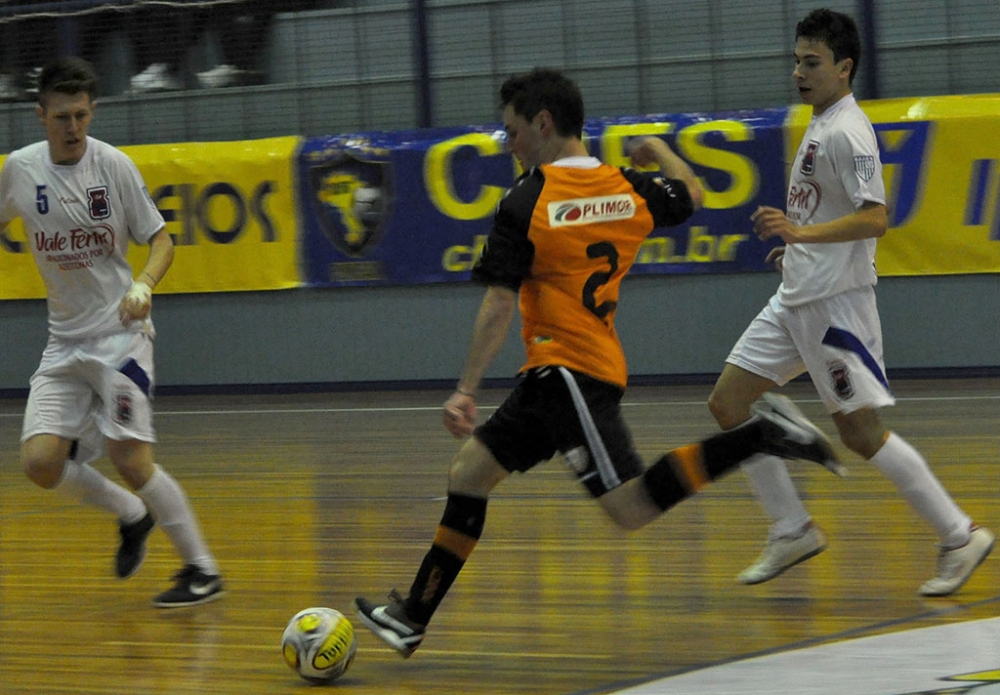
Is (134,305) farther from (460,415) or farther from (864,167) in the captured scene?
(864,167)

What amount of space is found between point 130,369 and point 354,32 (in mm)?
7633

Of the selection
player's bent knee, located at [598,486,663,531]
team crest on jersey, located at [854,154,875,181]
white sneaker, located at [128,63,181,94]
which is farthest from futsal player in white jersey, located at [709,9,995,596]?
white sneaker, located at [128,63,181,94]

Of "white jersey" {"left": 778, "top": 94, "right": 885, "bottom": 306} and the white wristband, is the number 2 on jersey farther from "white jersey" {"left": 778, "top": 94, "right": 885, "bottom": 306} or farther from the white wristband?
the white wristband

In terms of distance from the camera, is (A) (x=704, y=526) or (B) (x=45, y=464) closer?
(B) (x=45, y=464)

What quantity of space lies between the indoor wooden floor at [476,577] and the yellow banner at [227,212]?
10.6ft

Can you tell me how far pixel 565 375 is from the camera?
3812 mm

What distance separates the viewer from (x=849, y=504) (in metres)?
6.11

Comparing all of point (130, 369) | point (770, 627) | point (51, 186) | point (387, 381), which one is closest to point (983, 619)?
point (770, 627)

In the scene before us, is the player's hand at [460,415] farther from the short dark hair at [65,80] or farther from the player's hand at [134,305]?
the short dark hair at [65,80]

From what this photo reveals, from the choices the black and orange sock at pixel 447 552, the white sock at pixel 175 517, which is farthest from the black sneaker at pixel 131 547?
the black and orange sock at pixel 447 552

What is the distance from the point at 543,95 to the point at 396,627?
1.44 metres

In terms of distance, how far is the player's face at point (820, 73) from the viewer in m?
4.43

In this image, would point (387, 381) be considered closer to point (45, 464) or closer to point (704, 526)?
point (704, 526)

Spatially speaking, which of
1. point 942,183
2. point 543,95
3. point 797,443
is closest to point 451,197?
point 942,183
